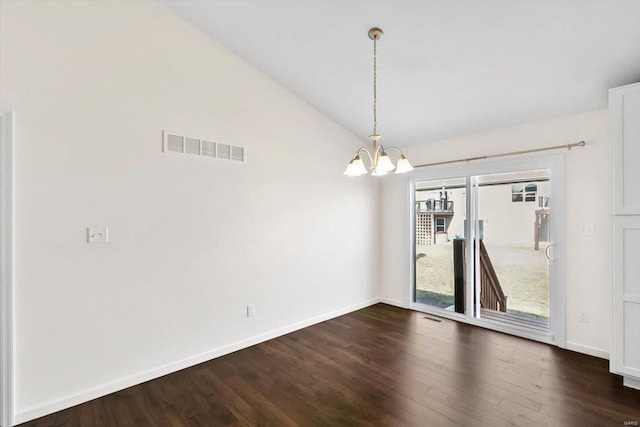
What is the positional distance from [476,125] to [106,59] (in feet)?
13.2

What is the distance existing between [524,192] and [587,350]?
1.83 m

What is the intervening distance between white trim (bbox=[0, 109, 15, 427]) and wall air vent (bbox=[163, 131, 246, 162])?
1.05m

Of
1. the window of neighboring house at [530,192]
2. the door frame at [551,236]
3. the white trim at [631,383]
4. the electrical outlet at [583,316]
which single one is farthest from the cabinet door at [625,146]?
the white trim at [631,383]

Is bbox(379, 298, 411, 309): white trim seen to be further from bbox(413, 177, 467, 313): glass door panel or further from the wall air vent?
the wall air vent

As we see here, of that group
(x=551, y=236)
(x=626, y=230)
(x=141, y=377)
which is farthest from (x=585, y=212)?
(x=141, y=377)

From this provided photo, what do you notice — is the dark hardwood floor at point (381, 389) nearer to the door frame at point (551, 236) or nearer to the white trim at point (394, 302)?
the door frame at point (551, 236)

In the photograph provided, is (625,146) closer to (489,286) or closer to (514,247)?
(514,247)

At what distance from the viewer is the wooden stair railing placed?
4.02 meters

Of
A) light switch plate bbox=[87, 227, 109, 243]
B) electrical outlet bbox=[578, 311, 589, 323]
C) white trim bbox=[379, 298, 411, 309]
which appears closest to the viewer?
light switch plate bbox=[87, 227, 109, 243]

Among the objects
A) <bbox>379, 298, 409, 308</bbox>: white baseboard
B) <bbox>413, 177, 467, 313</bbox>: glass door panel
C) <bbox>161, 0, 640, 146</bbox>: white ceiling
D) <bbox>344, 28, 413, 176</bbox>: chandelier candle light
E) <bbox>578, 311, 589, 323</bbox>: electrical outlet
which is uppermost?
<bbox>161, 0, 640, 146</bbox>: white ceiling

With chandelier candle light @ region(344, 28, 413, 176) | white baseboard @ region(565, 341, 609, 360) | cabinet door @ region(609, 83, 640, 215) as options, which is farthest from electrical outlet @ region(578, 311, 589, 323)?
chandelier candle light @ region(344, 28, 413, 176)

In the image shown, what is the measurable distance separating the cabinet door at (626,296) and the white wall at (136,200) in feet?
10.3

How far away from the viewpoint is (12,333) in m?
2.15

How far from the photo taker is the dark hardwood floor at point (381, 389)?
221cm
